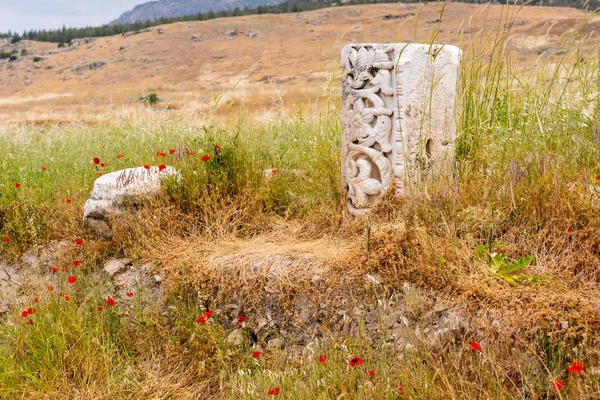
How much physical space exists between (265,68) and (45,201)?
53336 millimetres

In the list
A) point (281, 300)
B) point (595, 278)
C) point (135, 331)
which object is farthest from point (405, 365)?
point (135, 331)

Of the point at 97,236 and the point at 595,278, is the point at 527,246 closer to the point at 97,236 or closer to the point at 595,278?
the point at 595,278

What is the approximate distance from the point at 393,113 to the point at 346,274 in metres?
1.24

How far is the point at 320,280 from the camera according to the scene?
3.50 m

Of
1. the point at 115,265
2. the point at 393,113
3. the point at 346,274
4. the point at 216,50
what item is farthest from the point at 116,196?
the point at 216,50

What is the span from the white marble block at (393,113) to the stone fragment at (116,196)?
5.35 feet

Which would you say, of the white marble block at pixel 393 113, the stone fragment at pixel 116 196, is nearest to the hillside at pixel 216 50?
the stone fragment at pixel 116 196

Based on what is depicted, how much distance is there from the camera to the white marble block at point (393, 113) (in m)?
3.82

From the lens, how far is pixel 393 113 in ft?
12.7

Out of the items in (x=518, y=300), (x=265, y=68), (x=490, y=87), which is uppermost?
(x=490, y=87)

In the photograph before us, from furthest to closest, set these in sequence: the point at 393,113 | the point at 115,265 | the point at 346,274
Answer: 1. the point at 115,265
2. the point at 393,113
3. the point at 346,274

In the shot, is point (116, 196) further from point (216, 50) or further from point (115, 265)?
point (216, 50)

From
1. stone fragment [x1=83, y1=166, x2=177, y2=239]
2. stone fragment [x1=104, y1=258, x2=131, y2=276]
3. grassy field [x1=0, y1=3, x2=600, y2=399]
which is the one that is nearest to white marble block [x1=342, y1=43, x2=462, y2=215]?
grassy field [x1=0, y1=3, x2=600, y2=399]

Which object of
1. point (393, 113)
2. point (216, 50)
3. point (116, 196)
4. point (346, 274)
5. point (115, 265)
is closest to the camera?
point (346, 274)
